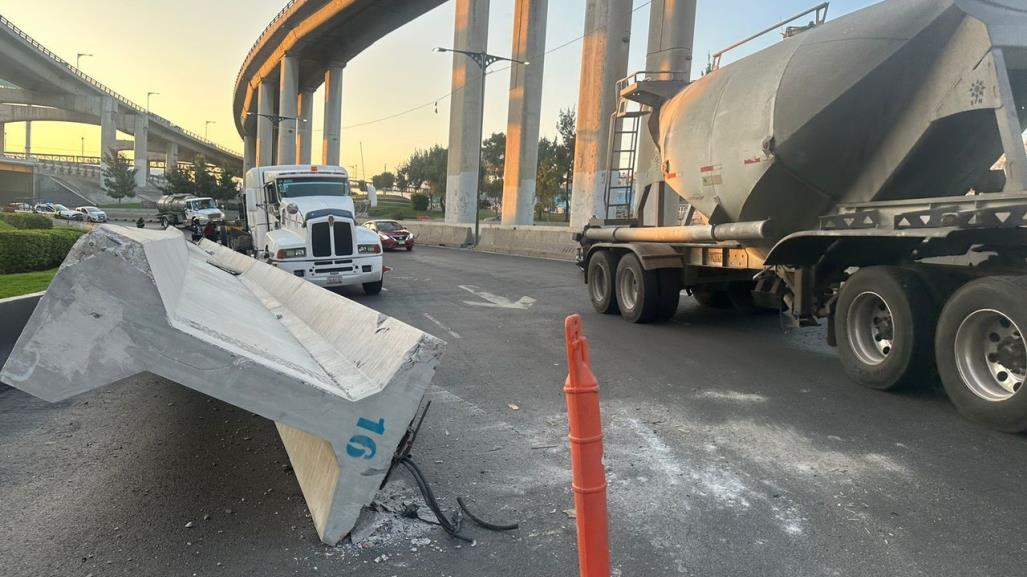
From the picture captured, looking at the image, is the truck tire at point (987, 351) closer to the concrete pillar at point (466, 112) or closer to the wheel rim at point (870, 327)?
the wheel rim at point (870, 327)

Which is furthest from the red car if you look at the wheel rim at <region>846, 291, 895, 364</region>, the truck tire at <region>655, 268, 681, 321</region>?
the wheel rim at <region>846, 291, 895, 364</region>

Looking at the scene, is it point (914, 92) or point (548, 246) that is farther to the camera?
point (548, 246)

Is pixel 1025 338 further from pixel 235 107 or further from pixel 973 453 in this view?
pixel 235 107

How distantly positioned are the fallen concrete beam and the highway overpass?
222ft

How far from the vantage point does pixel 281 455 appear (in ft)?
14.7

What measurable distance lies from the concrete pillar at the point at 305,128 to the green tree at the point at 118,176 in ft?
73.5

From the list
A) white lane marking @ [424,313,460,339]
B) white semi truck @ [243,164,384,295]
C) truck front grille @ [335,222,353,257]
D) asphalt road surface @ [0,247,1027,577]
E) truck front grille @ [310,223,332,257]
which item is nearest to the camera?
asphalt road surface @ [0,247,1027,577]

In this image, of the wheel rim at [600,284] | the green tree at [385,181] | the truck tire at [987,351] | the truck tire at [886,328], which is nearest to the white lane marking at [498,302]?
the wheel rim at [600,284]

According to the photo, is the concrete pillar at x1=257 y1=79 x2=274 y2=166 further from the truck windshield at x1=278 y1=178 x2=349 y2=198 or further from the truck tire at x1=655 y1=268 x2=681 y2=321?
the truck tire at x1=655 y1=268 x2=681 y2=321

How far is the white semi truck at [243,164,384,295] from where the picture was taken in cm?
1319

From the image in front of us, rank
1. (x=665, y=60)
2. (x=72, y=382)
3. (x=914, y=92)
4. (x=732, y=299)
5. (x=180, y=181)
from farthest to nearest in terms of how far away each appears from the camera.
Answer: (x=180, y=181)
(x=665, y=60)
(x=732, y=299)
(x=914, y=92)
(x=72, y=382)

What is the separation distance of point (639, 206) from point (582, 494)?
9602 mm

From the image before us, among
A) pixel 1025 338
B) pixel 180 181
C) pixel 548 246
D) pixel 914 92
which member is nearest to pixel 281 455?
pixel 1025 338

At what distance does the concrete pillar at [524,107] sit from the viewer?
36.2 m
